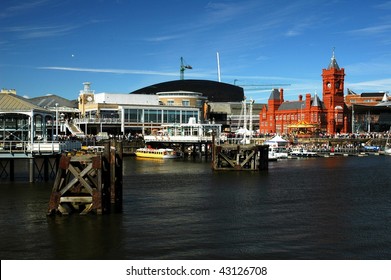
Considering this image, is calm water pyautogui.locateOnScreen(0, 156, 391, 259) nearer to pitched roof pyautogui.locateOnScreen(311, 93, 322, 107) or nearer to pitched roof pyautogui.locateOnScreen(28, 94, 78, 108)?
pitched roof pyautogui.locateOnScreen(311, 93, 322, 107)

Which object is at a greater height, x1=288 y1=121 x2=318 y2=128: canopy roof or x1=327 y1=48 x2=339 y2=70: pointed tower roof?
x1=327 y1=48 x2=339 y2=70: pointed tower roof

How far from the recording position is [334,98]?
14150cm

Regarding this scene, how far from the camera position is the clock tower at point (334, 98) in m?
141

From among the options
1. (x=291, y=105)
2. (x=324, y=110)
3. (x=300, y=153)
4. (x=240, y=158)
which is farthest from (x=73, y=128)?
(x=324, y=110)

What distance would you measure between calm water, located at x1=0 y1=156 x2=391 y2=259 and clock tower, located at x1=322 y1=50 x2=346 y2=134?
94.8 metres

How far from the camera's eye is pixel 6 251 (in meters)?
24.3

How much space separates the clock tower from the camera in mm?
140875

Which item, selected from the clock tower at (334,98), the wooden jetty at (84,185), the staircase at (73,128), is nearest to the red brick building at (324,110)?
the clock tower at (334,98)

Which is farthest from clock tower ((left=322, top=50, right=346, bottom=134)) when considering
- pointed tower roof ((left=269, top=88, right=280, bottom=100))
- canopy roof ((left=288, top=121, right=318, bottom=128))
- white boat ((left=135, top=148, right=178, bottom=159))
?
white boat ((left=135, top=148, right=178, bottom=159))

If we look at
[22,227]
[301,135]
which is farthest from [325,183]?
[301,135]

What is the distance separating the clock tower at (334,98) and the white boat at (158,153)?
61142 mm

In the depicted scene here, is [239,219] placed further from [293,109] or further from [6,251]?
[293,109]

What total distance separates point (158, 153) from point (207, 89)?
309 ft

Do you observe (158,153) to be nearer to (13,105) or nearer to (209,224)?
(13,105)
